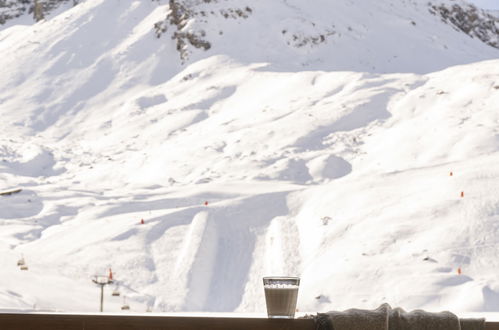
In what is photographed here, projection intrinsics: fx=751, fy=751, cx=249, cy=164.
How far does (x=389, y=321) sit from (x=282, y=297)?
64 centimetres

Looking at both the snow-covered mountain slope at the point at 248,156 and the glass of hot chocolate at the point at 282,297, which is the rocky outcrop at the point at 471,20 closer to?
the snow-covered mountain slope at the point at 248,156

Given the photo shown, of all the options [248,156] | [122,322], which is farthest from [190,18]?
[122,322]

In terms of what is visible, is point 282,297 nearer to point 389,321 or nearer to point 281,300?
point 281,300

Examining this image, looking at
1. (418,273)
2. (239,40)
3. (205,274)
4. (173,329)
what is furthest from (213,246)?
(239,40)

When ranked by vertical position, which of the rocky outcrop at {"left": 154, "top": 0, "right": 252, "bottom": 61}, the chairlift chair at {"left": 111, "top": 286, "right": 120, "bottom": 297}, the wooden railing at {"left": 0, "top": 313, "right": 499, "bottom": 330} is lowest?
the chairlift chair at {"left": 111, "top": 286, "right": 120, "bottom": 297}

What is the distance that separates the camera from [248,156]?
3072 centimetres

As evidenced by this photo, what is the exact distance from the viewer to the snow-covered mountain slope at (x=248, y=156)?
1977 centimetres

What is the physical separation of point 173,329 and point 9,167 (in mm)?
30296

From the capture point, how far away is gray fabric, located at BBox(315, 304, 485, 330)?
4.00 metres

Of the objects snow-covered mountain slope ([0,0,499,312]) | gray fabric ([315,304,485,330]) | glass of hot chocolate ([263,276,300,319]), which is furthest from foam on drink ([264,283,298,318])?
snow-covered mountain slope ([0,0,499,312])

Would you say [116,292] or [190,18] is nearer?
[116,292]

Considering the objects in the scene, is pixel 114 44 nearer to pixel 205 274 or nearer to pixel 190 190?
pixel 190 190

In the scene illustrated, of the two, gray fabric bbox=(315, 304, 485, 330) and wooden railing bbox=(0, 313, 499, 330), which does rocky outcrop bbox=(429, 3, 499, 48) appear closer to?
gray fabric bbox=(315, 304, 485, 330)

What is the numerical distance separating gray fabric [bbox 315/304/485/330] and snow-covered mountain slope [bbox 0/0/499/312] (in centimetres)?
1349
